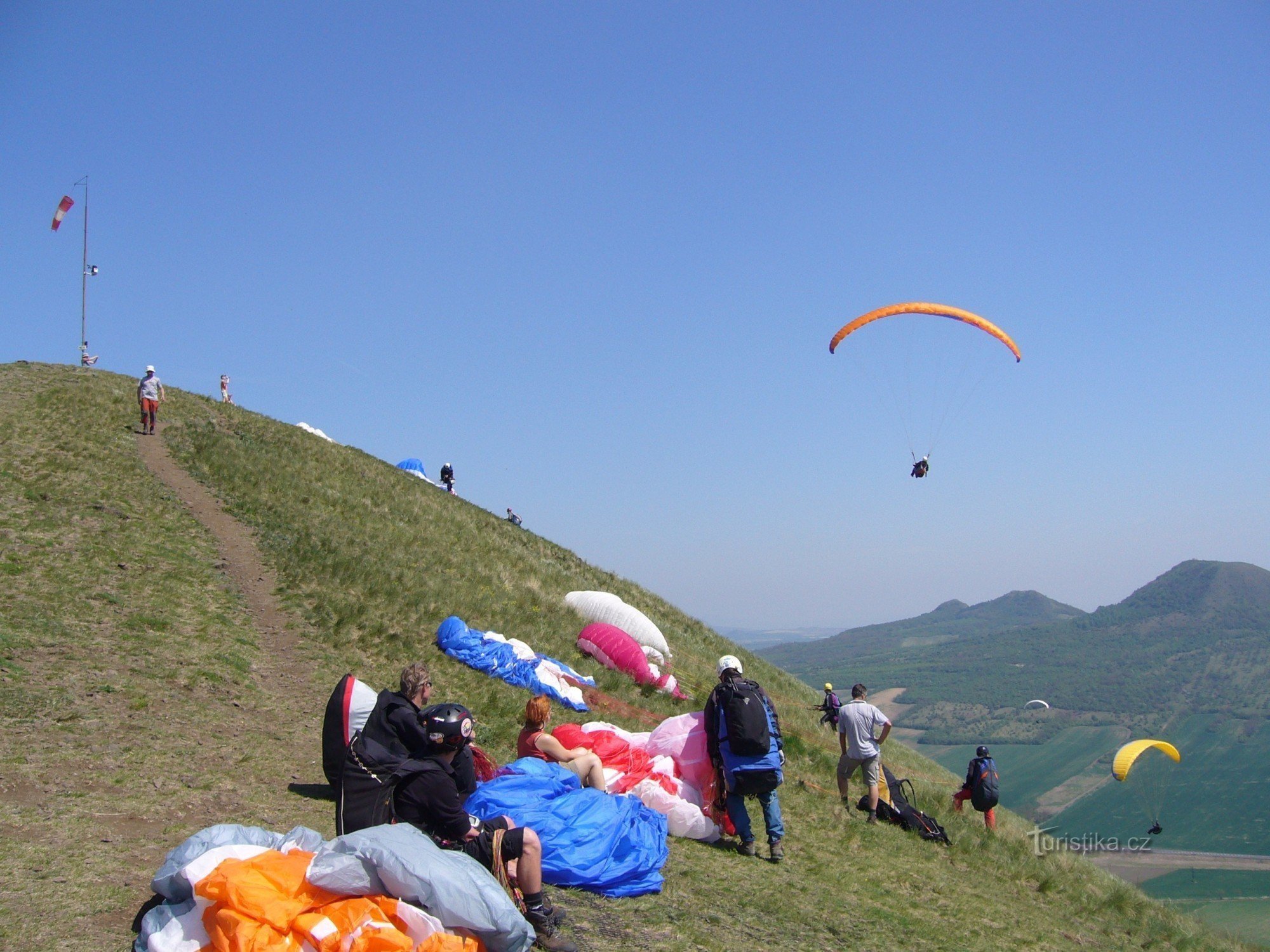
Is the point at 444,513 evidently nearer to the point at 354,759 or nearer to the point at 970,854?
the point at 970,854

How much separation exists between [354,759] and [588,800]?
77.3 inches

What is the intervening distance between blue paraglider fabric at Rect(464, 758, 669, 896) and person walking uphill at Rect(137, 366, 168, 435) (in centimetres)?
1691

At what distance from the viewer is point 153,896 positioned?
5.15 meters

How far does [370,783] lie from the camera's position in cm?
565

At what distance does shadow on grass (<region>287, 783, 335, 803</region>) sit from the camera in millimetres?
7660

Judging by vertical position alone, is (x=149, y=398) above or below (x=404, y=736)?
above

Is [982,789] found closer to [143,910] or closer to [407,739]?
[407,739]

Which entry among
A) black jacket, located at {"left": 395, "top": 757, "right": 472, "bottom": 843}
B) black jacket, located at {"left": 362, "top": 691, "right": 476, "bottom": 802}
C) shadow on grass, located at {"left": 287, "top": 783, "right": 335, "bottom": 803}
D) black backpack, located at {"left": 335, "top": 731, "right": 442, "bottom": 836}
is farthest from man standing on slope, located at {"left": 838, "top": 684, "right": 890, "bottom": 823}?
black backpack, located at {"left": 335, "top": 731, "right": 442, "bottom": 836}

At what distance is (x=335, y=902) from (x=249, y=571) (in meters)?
11.1

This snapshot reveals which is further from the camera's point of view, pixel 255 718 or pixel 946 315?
pixel 946 315

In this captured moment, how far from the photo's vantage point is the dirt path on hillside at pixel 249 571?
11.5 meters

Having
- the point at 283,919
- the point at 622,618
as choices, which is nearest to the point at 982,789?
the point at 622,618

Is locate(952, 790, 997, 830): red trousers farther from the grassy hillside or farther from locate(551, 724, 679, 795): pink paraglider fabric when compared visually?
locate(551, 724, 679, 795): pink paraglider fabric

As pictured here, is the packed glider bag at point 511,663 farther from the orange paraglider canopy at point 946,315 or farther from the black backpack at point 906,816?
the orange paraglider canopy at point 946,315
